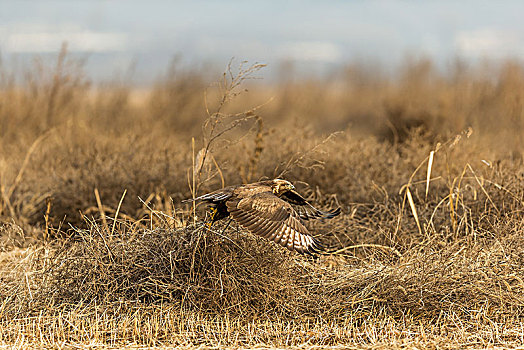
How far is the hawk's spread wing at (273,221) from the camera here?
3.99m

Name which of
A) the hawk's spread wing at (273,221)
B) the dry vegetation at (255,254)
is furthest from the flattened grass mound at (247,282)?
the hawk's spread wing at (273,221)

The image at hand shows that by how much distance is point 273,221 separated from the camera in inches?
159

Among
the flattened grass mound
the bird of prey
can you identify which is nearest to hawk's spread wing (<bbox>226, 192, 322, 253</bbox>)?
the bird of prey

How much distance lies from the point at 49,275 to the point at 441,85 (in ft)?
36.4

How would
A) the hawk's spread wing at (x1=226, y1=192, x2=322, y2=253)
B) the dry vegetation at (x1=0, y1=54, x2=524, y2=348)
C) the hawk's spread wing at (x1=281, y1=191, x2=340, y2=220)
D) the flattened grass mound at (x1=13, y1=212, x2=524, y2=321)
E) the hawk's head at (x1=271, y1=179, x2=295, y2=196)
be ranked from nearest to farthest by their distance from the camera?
the hawk's spread wing at (x1=226, y1=192, x2=322, y2=253), the dry vegetation at (x1=0, y1=54, x2=524, y2=348), the flattened grass mound at (x1=13, y1=212, x2=524, y2=321), the hawk's head at (x1=271, y1=179, x2=295, y2=196), the hawk's spread wing at (x1=281, y1=191, x2=340, y2=220)

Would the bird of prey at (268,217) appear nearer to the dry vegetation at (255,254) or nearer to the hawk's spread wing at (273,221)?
the hawk's spread wing at (273,221)

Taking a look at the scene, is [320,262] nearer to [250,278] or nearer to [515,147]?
[250,278]

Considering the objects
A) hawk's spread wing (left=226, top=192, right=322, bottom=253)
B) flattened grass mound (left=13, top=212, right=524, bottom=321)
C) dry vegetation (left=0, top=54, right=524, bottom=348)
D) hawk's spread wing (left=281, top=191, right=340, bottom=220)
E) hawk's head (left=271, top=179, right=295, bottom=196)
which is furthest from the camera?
hawk's spread wing (left=281, top=191, right=340, bottom=220)

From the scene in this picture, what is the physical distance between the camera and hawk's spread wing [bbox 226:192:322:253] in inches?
157

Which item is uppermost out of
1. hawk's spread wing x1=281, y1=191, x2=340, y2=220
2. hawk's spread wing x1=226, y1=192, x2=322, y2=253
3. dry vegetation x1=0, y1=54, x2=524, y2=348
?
hawk's spread wing x1=226, y1=192, x2=322, y2=253

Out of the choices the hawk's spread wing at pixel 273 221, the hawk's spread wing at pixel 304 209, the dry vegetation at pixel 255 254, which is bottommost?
the dry vegetation at pixel 255 254

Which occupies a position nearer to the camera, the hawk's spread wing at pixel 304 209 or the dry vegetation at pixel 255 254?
the dry vegetation at pixel 255 254

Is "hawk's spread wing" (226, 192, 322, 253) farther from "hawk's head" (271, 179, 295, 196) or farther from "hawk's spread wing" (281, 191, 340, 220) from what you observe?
"hawk's spread wing" (281, 191, 340, 220)

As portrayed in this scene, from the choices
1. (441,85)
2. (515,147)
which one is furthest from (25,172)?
(441,85)
